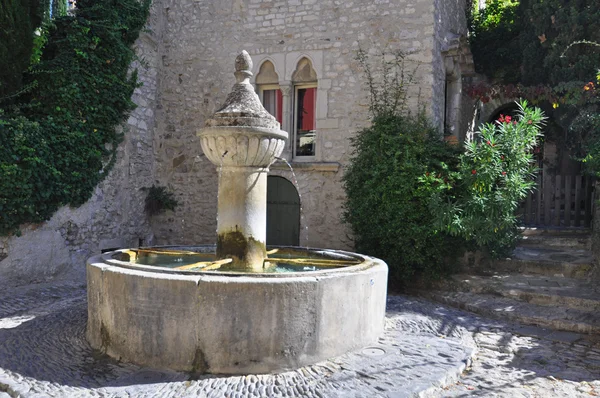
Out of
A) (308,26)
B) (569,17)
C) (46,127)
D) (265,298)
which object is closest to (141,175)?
(46,127)

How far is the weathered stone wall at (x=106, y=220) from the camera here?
7.65 meters

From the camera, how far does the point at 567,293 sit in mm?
6367

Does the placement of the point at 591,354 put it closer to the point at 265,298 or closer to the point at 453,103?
the point at 265,298

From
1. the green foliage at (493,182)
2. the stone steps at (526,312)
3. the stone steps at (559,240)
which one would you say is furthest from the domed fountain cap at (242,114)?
the stone steps at (559,240)

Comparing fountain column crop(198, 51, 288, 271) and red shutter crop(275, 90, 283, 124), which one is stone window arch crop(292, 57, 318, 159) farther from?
fountain column crop(198, 51, 288, 271)

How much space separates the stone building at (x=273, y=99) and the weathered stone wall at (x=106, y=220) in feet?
0.08

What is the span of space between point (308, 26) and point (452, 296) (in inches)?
220

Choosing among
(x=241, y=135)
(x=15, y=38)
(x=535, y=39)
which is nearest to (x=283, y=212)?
(x=15, y=38)

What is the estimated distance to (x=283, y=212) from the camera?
9797mm

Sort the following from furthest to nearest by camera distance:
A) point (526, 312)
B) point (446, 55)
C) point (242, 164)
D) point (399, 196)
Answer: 1. point (446, 55)
2. point (399, 196)
3. point (526, 312)
4. point (242, 164)

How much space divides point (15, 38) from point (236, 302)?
6.06m

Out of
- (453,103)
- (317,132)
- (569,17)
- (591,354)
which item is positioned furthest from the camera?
(453,103)

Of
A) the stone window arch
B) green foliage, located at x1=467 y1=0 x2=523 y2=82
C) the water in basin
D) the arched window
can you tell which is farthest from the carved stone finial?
green foliage, located at x1=467 y1=0 x2=523 y2=82

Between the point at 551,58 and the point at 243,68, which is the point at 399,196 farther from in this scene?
the point at 551,58
